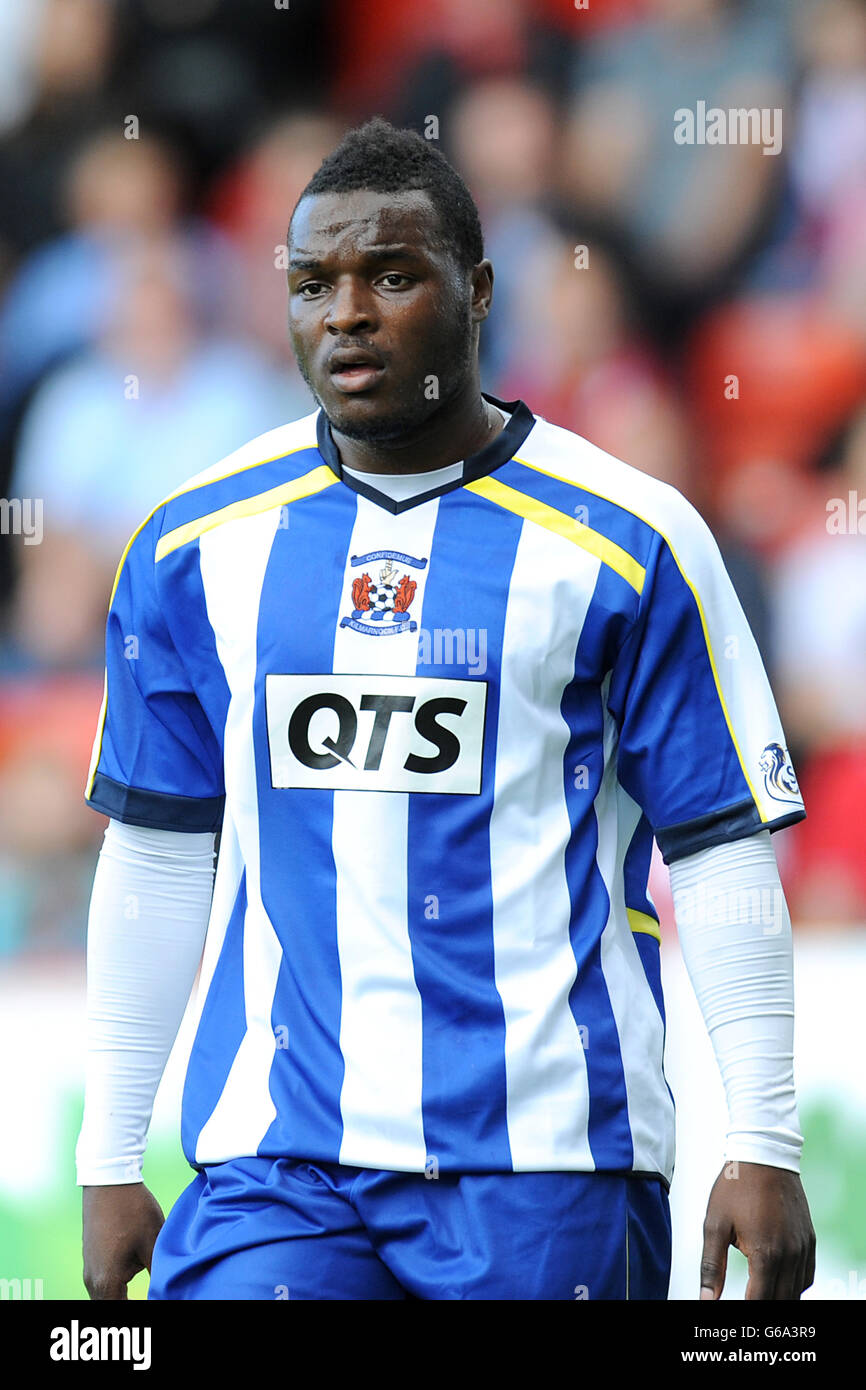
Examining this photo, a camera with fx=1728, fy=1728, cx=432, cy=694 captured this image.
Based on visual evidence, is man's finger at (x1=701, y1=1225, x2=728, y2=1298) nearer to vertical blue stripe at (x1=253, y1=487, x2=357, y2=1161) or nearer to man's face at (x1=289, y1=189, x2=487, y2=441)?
vertical blue stripe at (x1=253, y1=487, x2=357, y2=1161)

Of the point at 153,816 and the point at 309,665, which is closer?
the point at 309,665

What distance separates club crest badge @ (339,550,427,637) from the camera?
1.56m

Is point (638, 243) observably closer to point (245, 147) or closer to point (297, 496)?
point (245, 147)

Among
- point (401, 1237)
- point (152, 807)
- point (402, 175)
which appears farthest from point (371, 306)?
point (401, 1237)

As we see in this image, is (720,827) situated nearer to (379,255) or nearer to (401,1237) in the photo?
(401,1237)

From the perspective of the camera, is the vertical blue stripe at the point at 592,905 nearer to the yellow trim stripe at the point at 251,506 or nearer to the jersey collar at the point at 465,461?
the jersey collar at the point at 465,461

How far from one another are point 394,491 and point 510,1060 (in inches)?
21.1

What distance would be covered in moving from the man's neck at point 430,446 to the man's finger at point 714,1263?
2.43 feet

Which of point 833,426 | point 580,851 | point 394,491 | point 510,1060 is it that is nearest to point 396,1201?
point 510,1060

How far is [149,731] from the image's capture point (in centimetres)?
168

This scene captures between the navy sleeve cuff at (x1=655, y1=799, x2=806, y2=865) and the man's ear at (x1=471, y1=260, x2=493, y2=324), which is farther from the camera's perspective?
the man's ear at (x1=471, y1=260, x2=493, y2=324)

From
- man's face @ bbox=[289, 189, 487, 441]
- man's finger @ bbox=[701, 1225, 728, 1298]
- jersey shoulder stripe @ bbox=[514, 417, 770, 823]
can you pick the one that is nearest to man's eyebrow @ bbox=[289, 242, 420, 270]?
man's face @ bbox=[289, 189, 487, 441]

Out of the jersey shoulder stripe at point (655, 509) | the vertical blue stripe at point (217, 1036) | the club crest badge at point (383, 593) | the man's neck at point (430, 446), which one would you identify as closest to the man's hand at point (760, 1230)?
the jersey shoulder stripe at point (655, 509)

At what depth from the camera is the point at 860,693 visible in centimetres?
316
